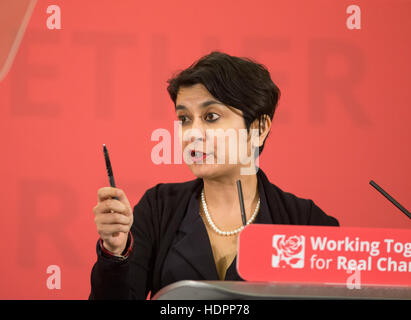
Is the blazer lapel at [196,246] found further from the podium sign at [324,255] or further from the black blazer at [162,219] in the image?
the podium sign at [324,255]

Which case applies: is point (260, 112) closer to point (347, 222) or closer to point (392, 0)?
point (347, 222)

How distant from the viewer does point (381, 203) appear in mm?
1553

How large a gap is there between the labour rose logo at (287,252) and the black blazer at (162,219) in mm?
373

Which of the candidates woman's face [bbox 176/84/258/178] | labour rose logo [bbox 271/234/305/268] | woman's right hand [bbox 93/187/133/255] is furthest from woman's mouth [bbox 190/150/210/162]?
labour rose logo [bbox 271/234/305/268]

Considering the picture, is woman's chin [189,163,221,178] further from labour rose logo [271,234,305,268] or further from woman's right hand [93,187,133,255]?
labour rose logo [271,234,305,268]

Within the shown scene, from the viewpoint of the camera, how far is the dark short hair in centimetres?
117

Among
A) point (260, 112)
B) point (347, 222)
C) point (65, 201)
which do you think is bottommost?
point (347, 222)

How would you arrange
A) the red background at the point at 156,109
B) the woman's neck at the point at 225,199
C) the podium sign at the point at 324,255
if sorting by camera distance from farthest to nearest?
1. the red background at the point at 156,109
2. the woman's neck at the point at 225,199
3. the podium sign at the point at 324,255

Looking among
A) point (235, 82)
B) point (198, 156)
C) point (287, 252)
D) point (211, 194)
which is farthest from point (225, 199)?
point (287, 252)

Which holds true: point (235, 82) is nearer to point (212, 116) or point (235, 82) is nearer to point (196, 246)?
point (212, 116)

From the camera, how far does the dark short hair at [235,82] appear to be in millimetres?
1172

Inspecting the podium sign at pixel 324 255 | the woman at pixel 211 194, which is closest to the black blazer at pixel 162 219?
the woman at pixel 211 194
